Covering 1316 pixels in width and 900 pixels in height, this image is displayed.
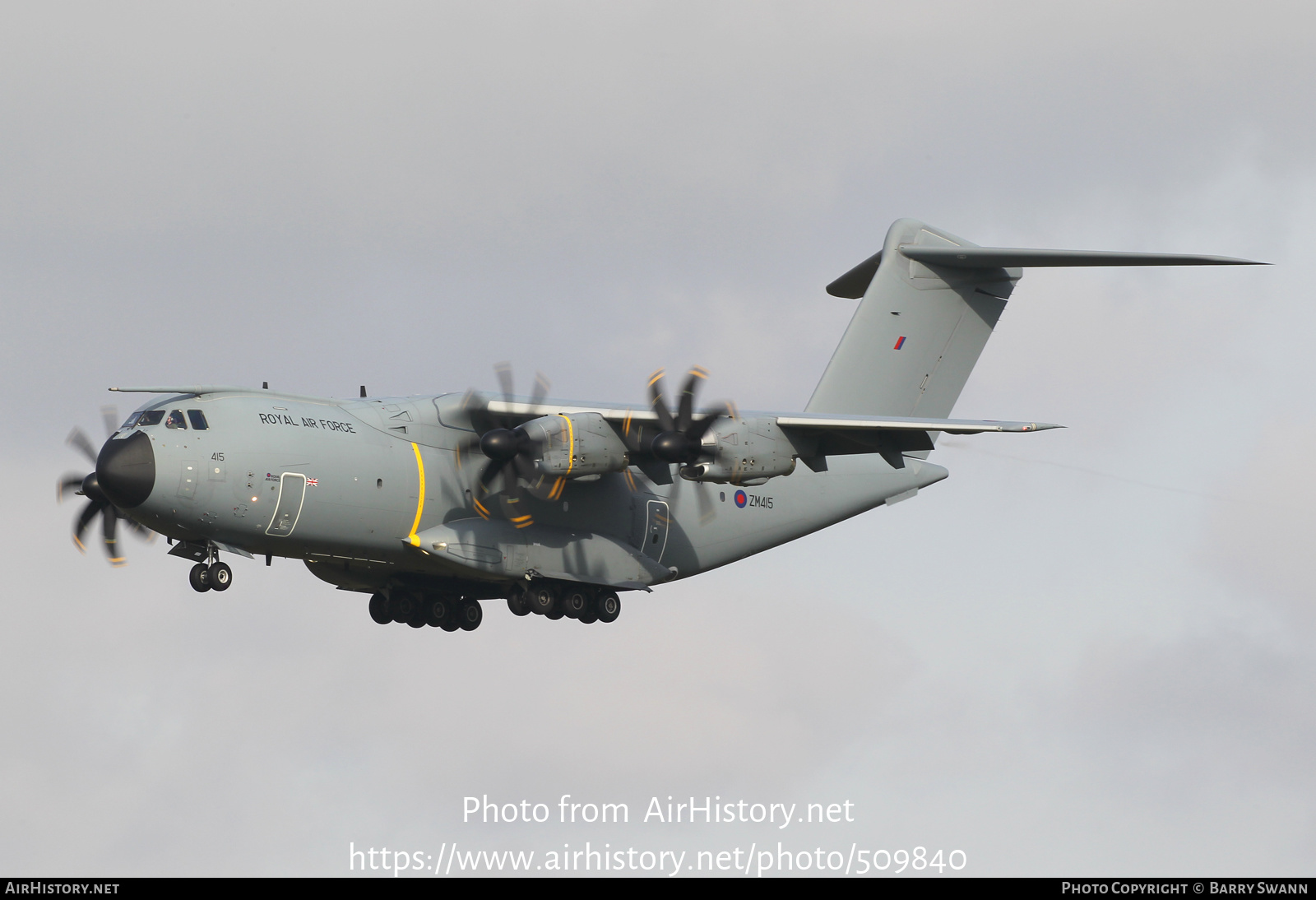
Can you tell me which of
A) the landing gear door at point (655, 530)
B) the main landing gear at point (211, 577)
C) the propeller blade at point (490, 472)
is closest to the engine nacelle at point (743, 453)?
the propeller blade at point (490, 472)

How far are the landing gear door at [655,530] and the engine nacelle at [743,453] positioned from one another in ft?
8.41

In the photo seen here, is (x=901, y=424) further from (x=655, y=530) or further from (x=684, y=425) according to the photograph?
(x=655, y=530)

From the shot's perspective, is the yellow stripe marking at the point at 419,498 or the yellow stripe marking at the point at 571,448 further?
the yellow stripe marking at the point at 419,498

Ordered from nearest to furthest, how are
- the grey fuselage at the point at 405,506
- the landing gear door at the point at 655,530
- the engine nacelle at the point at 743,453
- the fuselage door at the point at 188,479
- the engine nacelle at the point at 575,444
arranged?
1. the fuselage door at the point at 188,479
2. the grey fuselage at the point at 405,506
3. the engine nacelle at the point at 575,444
4. the engine nacelle at the point at 743,453
5. the landing gear door at the point at 655,530

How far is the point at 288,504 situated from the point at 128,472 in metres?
1.97

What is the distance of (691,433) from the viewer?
21375mm

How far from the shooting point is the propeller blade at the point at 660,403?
21.4 meters

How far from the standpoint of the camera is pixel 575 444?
21.3m

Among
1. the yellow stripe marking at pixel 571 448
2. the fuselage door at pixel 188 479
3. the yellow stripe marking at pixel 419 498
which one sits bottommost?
the yellow stripe marking at pixel 419 498

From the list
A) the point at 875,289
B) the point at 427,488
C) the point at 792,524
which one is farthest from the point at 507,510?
the point at 875,289

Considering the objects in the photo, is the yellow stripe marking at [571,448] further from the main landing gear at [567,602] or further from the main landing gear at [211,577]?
the main landing gear at [211,577]

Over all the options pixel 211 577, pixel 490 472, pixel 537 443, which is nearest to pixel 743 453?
pixel 537 443

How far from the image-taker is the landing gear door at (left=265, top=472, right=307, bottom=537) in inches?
813

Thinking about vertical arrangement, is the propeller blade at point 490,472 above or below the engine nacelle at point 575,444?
below
